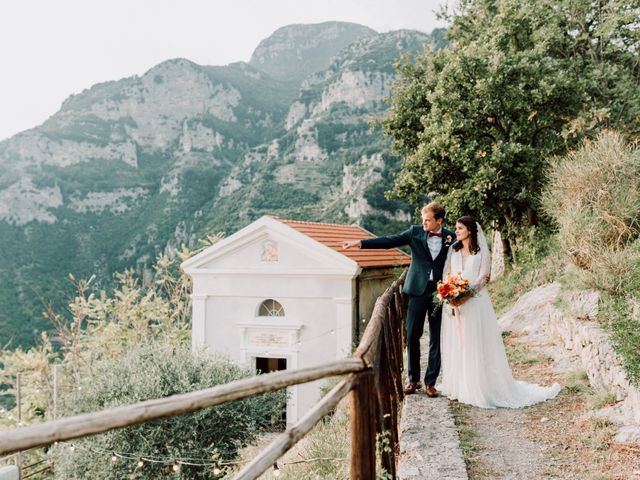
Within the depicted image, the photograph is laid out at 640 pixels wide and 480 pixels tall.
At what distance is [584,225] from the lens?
7.12 meters

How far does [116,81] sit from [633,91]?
15001 centimetres

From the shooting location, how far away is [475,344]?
490 cm

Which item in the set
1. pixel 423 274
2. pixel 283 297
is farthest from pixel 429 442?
pixel 283 297

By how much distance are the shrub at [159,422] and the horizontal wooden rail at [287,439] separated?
6800 mm

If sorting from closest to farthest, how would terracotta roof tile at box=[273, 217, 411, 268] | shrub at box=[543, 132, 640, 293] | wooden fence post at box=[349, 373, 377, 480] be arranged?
wooden fence post at box=[349, 373, 377, 480] < shrub at box=[543, 132, 640, 293] < terracotta roof tile at box=[273, 217, 411, 268]

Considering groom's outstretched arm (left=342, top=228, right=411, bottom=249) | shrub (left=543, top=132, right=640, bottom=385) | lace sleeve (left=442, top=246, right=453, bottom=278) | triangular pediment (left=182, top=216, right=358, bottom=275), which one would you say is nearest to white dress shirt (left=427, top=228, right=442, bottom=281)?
lace sleeve (left=442, top=246, right=453, bottom=278)

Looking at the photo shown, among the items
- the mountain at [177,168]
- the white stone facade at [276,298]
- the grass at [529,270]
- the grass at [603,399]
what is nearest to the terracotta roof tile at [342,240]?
the white stone facade at [276,298]

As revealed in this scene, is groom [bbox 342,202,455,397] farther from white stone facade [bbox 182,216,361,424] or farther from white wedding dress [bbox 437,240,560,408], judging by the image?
white stone facade [bbox 182,216,361,424]

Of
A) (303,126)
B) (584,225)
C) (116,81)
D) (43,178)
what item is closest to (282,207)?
(303,126)

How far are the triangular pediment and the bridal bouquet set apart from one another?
356 inches

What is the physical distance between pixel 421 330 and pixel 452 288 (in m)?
0.61

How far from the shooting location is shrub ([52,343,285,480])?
30.5 feet

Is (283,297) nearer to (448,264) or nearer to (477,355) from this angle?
(448,264)

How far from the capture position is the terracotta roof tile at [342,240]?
14.6 metres
